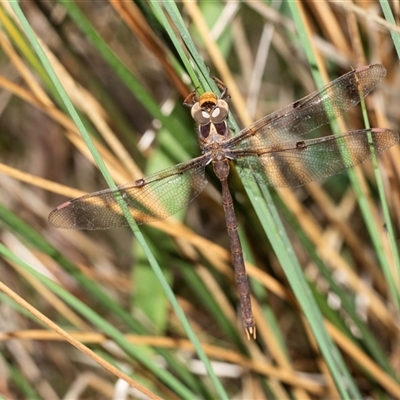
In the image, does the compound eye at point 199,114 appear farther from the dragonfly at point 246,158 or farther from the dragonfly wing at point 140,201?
the dragonfly wing at point 140,201

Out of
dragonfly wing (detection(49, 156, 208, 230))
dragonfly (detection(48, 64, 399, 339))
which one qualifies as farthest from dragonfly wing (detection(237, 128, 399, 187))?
dragonfly wing (detection(49, 156, 208, 230))

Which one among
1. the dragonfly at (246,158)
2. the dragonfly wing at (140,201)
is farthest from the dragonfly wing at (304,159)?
the dragonfly wing at (140,201)

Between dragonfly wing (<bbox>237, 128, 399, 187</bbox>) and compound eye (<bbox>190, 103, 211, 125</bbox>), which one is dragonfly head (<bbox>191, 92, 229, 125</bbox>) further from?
dragonfly wing (<bbox>237, 128, 399, 187</bbox>)

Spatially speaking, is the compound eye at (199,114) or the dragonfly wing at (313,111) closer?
the dragonfly wing at (313,111)

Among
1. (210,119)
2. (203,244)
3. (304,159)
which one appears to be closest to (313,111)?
(304,159)

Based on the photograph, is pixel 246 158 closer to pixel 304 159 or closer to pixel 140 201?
pixel 304 159

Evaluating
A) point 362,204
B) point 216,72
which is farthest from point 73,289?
point 362,204

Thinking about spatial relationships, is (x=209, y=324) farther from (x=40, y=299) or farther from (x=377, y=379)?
(x=377, y=379)
